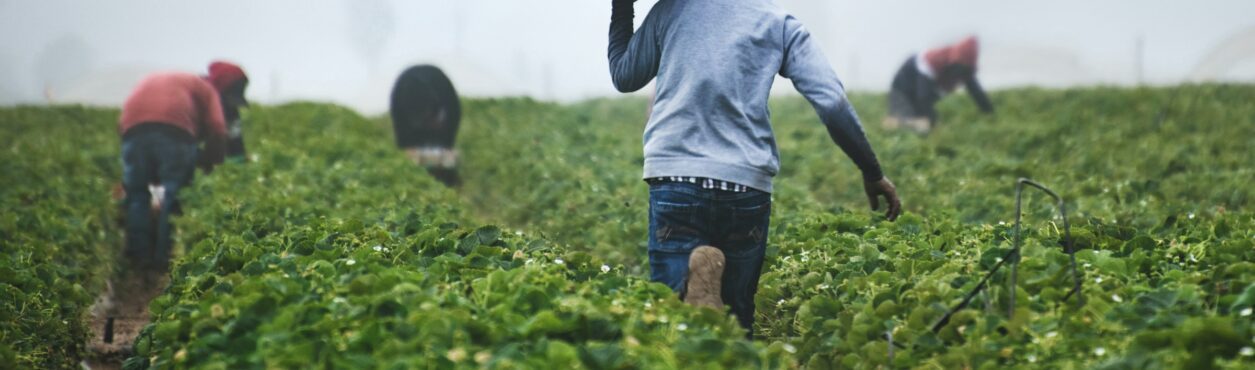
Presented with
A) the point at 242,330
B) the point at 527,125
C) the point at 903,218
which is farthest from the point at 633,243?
the point at 527,125

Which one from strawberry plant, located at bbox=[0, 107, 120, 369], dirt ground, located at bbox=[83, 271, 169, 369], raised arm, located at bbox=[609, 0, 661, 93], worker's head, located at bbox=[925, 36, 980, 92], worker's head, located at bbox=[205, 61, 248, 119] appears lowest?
dirt ground, located at bbox=[83, 271, 169, 369]

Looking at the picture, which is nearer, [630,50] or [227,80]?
[630,50]

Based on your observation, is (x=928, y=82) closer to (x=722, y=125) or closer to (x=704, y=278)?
(x=722, y=125)

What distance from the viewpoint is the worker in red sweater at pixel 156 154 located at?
9.27 metres

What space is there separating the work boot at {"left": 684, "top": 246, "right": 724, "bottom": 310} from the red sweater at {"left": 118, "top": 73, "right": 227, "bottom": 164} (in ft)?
23.4

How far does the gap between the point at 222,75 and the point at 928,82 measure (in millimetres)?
9842

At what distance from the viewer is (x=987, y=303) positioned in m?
3.48

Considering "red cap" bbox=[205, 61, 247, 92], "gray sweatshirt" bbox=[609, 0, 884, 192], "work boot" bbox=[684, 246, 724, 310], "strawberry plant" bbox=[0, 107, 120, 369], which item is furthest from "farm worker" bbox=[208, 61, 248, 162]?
"work boot" bbox=[684, 246, 724, 310]

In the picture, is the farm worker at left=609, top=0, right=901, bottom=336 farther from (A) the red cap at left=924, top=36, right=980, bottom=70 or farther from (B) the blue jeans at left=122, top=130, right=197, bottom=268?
(A) the red cap at left=924, top=36, right=980, bottom=70

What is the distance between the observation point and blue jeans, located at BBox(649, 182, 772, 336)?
3.90m

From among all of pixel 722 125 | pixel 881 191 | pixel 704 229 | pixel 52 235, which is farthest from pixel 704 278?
pixel 52 235

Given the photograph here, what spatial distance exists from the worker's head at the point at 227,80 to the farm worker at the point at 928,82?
9.32 meters

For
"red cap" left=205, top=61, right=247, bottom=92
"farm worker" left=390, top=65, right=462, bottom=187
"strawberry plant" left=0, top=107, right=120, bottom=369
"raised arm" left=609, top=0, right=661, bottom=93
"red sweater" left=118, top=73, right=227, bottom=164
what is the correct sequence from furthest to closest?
"farm worker" left=390, top=65, right=462, bottom=187
"red cap" left=205, top=61, right=247, bottom=92
"red sweater" left=118, top=73, right=227, bottom=164
"strawberry plant" left=0, top=107, right=120, bottom=369
"raised arm" left=609, top=0, right=661, bottom=93

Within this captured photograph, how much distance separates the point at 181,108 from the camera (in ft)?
31.3
